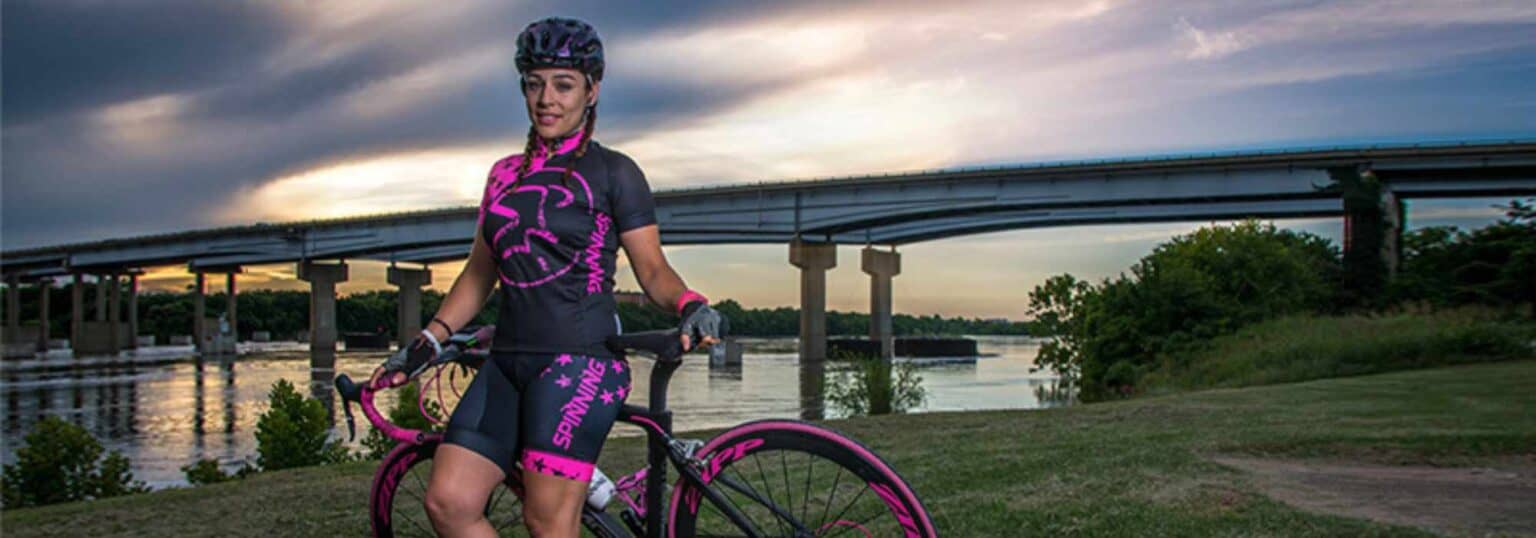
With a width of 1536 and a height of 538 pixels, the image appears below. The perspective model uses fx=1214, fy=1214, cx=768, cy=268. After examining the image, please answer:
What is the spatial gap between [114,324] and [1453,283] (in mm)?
107833

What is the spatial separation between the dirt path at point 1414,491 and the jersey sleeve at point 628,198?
4.83 m

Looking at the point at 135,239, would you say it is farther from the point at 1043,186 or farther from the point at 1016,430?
the point at 1016,430

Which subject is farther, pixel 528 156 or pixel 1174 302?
pixel 1174 302

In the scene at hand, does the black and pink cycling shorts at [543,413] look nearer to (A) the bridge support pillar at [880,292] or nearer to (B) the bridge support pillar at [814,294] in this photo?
(B) the bridge support pillar at [814,294]

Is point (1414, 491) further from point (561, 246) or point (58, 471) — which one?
point (58, 471)

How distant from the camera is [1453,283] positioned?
3250 cm

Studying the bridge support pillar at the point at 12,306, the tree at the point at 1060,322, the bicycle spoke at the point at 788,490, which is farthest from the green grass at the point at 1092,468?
the bridge support pillar at the point at 12,306

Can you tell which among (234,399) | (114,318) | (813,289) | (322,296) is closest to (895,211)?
(813,289)

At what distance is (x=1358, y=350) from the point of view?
23.2 metres

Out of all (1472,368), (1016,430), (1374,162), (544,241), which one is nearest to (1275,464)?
(1016,430)

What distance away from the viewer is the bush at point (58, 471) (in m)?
10.9

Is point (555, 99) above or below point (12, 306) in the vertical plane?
above

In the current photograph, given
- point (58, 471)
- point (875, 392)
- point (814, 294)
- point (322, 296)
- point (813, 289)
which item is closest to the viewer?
point (58, 471)

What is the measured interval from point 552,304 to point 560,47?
804 mm
